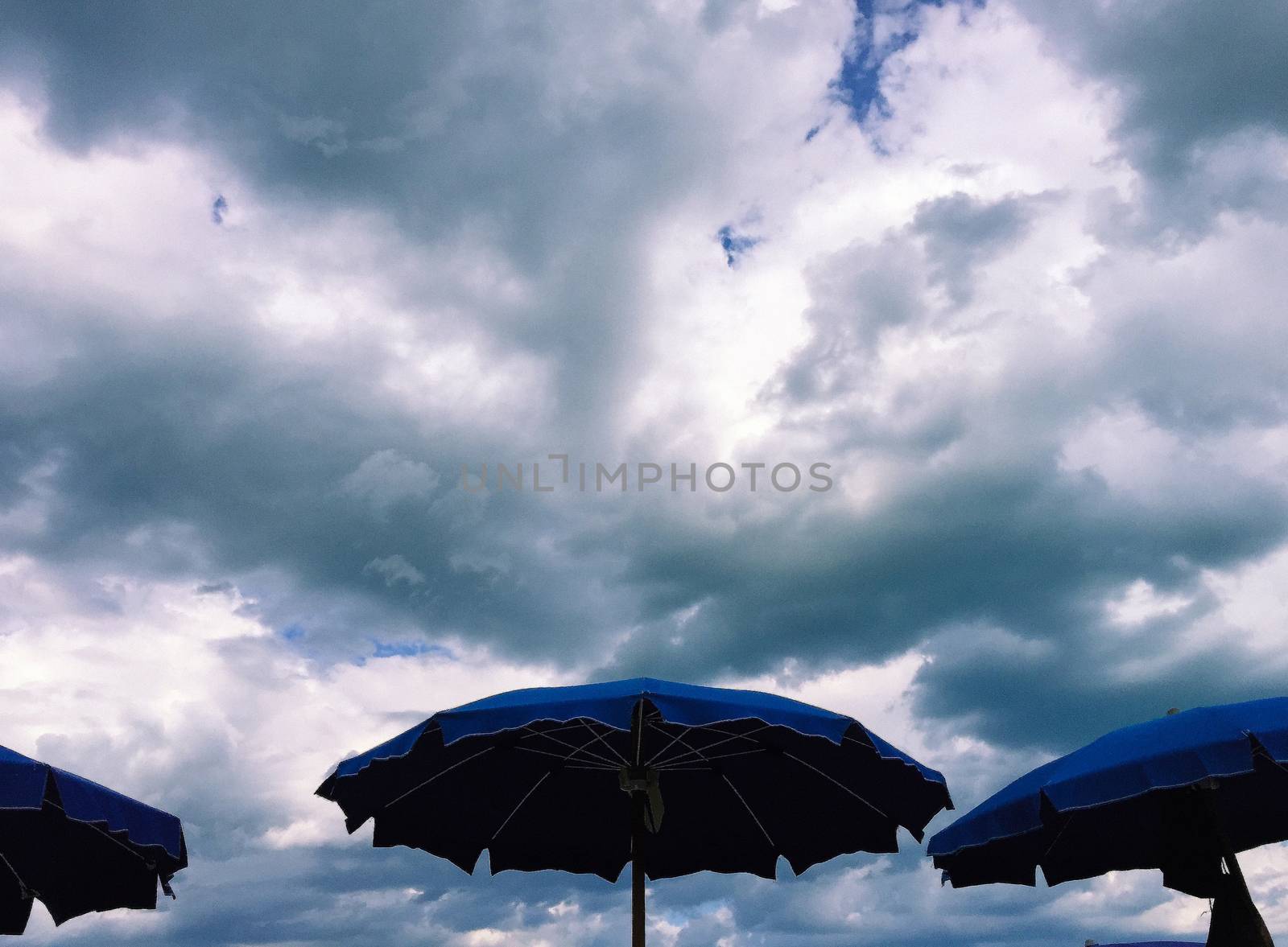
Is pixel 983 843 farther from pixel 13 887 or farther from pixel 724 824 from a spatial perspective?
pixel 13 887

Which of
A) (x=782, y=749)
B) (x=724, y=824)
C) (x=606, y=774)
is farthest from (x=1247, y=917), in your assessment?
(x=606, y=774)

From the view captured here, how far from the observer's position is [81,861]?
882cm

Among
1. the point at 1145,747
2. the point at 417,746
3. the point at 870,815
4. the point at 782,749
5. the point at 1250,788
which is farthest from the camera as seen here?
the point at 1250,788

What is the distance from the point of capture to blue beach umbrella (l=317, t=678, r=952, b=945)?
22.8ft

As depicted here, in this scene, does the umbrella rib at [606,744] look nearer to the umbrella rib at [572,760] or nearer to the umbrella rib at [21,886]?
the umbrella rib at [572,760]

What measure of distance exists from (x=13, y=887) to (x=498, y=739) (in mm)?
4730

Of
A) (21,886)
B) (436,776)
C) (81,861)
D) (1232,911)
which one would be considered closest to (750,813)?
(436,776)

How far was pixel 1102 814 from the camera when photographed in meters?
9.80

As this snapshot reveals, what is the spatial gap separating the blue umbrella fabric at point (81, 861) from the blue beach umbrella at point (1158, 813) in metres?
6.41

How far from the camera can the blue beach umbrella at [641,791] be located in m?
6.95

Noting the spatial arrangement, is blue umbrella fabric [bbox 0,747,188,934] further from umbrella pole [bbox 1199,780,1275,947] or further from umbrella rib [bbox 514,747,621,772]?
umbrella pole [bbox 1199,780,1275,947]

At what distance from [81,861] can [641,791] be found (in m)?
4.96

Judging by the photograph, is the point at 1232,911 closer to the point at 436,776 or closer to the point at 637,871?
the point at 637,871

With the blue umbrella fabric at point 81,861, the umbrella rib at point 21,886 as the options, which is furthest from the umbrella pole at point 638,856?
the umbrella rib at point 21,886
